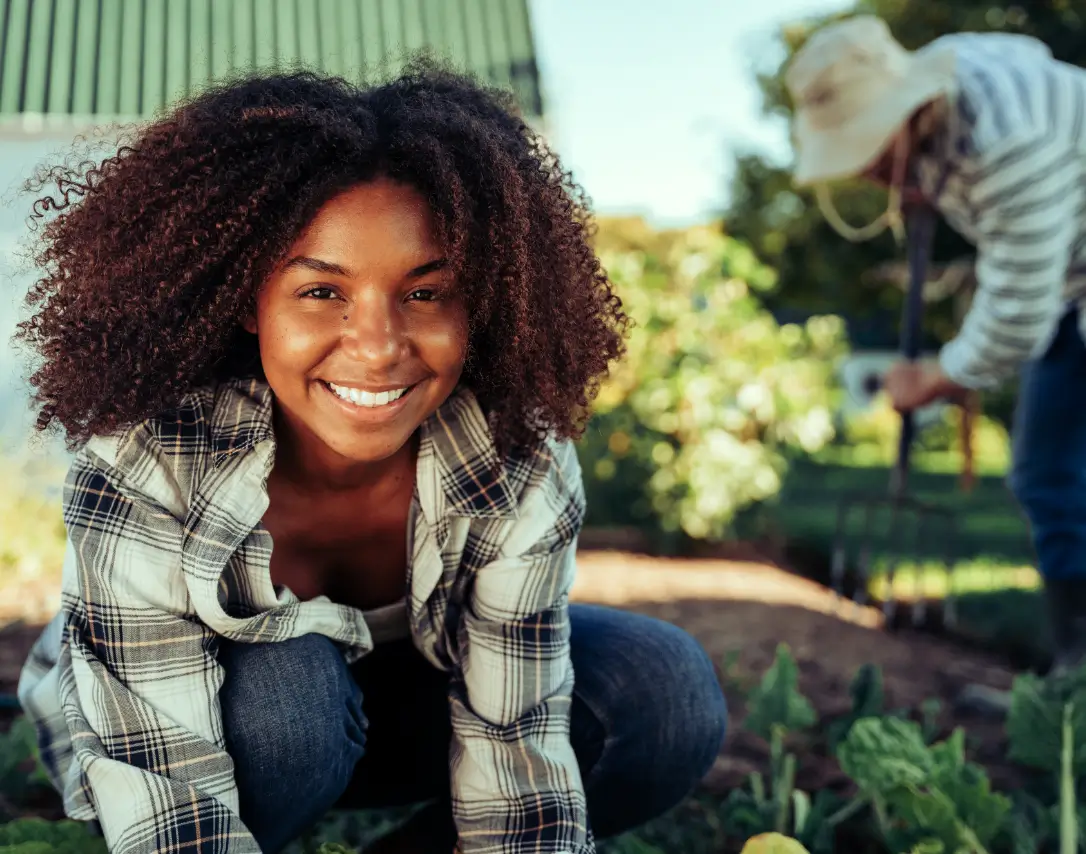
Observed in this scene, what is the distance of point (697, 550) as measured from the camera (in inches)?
176

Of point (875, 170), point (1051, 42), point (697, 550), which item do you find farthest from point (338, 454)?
point (1051, 42)

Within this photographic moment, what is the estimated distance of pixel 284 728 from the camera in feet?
4.27

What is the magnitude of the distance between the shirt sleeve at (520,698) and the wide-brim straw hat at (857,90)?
66.2 inches

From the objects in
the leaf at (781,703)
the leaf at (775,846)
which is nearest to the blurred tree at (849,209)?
the leaf at (781,703)

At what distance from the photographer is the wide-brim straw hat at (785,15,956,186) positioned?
2.60m

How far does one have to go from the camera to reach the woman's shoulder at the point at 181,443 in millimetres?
1268

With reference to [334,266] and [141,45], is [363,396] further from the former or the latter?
[141,45]

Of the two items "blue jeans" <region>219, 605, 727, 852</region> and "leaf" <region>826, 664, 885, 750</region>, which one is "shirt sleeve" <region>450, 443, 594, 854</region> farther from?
"leaf" <region>826, 664, 885, 750</region>

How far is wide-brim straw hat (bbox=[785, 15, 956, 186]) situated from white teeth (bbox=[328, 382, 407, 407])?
5.93ft

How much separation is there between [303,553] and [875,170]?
2.19 metres

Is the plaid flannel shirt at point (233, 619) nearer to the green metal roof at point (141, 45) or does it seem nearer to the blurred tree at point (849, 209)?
the green metal roof at point (141, 45)

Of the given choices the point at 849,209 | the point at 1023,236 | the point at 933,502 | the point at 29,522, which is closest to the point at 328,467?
the point at 1023,236

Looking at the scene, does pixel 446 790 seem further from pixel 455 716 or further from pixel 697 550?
pixel 697 550

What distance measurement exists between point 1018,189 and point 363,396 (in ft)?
5.70
